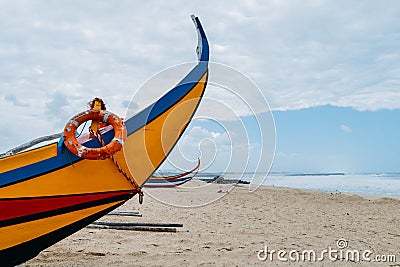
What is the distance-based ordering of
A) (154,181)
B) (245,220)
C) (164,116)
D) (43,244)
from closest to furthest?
(43,244) → (164,116) → (245,220) → (154,181)

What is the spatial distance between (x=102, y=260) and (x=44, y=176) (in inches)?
71.6

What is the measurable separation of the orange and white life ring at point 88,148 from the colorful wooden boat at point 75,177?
0.66 feet

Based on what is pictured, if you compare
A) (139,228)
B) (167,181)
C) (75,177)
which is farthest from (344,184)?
(75,177)

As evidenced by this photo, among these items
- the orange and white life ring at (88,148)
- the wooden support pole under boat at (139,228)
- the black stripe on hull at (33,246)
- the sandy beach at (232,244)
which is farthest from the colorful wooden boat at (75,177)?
the wooden support pole under boat at (139,228)

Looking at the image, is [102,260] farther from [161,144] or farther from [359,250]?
[359,250]

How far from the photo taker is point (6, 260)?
3277 mm

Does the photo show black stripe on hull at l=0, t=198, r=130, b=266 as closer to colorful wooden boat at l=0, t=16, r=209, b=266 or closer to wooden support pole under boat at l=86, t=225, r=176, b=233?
colorful wooden boat at l=0, t=16, r=209, b=266

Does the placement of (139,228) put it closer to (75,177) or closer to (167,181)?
(75,177)

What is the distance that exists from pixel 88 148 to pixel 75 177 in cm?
39

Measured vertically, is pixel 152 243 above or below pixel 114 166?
below

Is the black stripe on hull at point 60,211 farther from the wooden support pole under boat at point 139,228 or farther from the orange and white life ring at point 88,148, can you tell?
the wooden support pole under boat at point 139,228

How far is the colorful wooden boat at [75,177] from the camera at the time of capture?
3.09 m

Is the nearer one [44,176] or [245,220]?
[44,176]

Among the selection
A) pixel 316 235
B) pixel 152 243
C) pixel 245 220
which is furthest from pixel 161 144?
pixel 245 220
